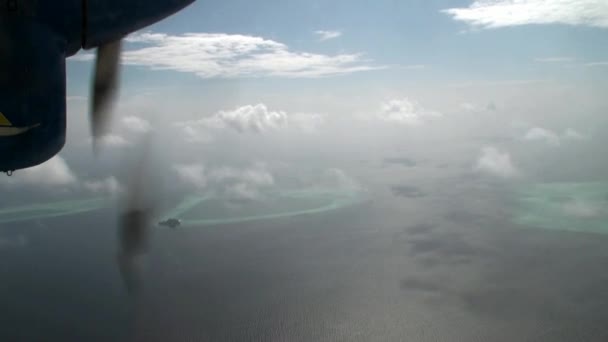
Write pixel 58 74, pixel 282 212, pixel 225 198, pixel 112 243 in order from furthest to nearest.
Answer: pixel 225 198
pixel 282 212
pixel 112 243
pixel 58 74

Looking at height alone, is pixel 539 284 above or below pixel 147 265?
above

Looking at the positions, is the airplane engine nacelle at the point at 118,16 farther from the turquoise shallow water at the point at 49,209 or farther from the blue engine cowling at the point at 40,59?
the turquoise shallow water at the point at 49,209

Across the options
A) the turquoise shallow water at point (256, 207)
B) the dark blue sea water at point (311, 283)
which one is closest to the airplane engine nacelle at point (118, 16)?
the dark blue sea water at point (311, 283)

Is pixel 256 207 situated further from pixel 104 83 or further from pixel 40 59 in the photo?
pixel 40 59

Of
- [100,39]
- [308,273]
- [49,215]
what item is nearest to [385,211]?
[308,273]

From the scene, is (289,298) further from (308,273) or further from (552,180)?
(552,180)

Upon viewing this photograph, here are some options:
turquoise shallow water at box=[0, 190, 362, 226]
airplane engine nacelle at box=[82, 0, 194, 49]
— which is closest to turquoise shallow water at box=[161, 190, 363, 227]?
turquoise shallow water at box=[0, 190, 362, 226]

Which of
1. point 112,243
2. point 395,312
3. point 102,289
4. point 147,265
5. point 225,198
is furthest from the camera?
point 225,198
